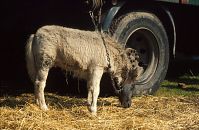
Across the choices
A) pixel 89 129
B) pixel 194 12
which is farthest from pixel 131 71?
pixel 194 12

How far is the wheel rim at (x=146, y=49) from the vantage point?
29.6 feet

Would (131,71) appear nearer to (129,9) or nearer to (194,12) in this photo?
(129,9)

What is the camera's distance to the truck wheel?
883cm

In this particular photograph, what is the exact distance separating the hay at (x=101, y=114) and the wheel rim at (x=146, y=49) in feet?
2.00

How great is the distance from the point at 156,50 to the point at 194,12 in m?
1.86

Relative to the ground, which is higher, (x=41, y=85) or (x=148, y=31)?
(x=148, y=31)

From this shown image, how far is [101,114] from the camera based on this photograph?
728 centimetres

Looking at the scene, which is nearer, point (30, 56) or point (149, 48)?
point (30, 56)

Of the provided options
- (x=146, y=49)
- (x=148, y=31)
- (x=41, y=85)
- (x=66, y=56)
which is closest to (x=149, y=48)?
(x=146, y=49)

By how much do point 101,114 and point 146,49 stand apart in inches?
86.4

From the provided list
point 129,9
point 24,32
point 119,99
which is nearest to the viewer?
point 119,99

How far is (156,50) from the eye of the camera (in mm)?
9086

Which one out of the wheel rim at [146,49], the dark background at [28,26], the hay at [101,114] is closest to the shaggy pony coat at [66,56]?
the hay at [101,114]

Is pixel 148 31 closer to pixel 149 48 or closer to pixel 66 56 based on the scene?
pixel 149 48
